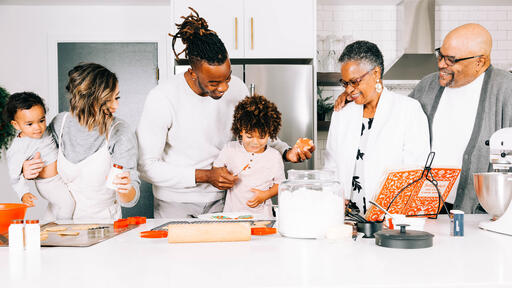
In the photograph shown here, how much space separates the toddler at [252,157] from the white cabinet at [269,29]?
4.39 ft

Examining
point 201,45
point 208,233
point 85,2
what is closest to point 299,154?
point 201,45

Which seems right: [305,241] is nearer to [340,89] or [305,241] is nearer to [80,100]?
[80,100]

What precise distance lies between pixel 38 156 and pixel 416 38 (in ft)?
10.3

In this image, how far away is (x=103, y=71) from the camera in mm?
2160

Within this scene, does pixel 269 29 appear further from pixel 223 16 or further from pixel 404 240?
pixel 404 240

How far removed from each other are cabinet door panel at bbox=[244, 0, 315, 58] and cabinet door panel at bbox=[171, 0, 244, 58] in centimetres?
6

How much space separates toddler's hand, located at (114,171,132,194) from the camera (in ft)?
5.26

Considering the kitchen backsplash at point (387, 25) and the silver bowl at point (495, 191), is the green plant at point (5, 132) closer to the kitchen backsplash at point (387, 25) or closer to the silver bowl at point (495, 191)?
the kitchen backsplash at point (387, 25)

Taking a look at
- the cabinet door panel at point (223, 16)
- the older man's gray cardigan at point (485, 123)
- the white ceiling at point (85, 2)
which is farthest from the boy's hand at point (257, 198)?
the white ceiling at point (85, 2)

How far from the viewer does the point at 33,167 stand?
6.93 feet

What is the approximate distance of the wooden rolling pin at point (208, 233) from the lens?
4.10 feet

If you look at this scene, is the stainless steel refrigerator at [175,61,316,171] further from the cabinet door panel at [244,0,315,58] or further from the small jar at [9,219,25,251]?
the small jar at [9,219,25,251]

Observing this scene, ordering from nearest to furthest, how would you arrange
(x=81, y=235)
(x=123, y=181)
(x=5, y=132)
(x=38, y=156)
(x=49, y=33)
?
(x=81, y=235), (x=123, y=181), (x=38, y=156), (x=5, y=132), (x=49, y=33)

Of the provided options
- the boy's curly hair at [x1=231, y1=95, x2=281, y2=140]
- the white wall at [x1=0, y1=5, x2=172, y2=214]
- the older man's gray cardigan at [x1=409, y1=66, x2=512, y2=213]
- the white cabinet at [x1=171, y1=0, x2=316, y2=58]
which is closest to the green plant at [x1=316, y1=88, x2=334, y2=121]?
the white cabinet at [x1=171, y1=0, x2=316, y2=58]
